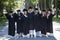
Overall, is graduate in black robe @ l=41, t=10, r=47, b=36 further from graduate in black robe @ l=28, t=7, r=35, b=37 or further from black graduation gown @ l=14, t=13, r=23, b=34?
black graduation gown @ l=14, t=13, r=23, b=34

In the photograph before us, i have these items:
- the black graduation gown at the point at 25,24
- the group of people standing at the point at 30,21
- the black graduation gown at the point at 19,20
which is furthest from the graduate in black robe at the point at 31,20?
the black graduation gown at the point at 19,20

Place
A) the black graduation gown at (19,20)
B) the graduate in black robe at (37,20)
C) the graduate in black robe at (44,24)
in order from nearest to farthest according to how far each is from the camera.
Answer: the black graduation gown at (19,20), the graduate in black robe at (37,20), the graduate in black robe at (44,24)

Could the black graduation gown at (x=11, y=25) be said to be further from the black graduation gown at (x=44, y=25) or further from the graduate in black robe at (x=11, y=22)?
the black graduation gown at (x=44, y=25)

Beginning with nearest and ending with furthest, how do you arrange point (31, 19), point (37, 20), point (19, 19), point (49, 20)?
point (19, 19)
point (31, 19)
point (37, 20)
point (49, 20)

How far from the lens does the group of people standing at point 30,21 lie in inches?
495

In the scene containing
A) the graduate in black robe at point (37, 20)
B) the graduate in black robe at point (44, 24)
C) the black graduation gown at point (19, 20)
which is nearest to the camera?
the black graduation gown at point (19, 20)

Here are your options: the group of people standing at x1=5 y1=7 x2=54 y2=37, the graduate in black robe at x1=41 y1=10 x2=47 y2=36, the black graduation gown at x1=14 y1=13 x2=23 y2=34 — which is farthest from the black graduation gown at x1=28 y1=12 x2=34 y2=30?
the graduate in black robe at x1=41 y1=10 x2=47 y2=36

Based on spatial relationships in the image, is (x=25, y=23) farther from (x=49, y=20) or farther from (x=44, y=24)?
(x=49, y=20)

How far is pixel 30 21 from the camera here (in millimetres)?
12711

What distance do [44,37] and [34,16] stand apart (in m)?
1.41

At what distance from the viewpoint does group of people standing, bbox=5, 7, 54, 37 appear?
12.6m

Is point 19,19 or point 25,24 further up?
point 19,19

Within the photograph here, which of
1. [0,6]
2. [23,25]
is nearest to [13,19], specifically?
[23,25]

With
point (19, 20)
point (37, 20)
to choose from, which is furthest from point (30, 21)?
point (19, 20)
